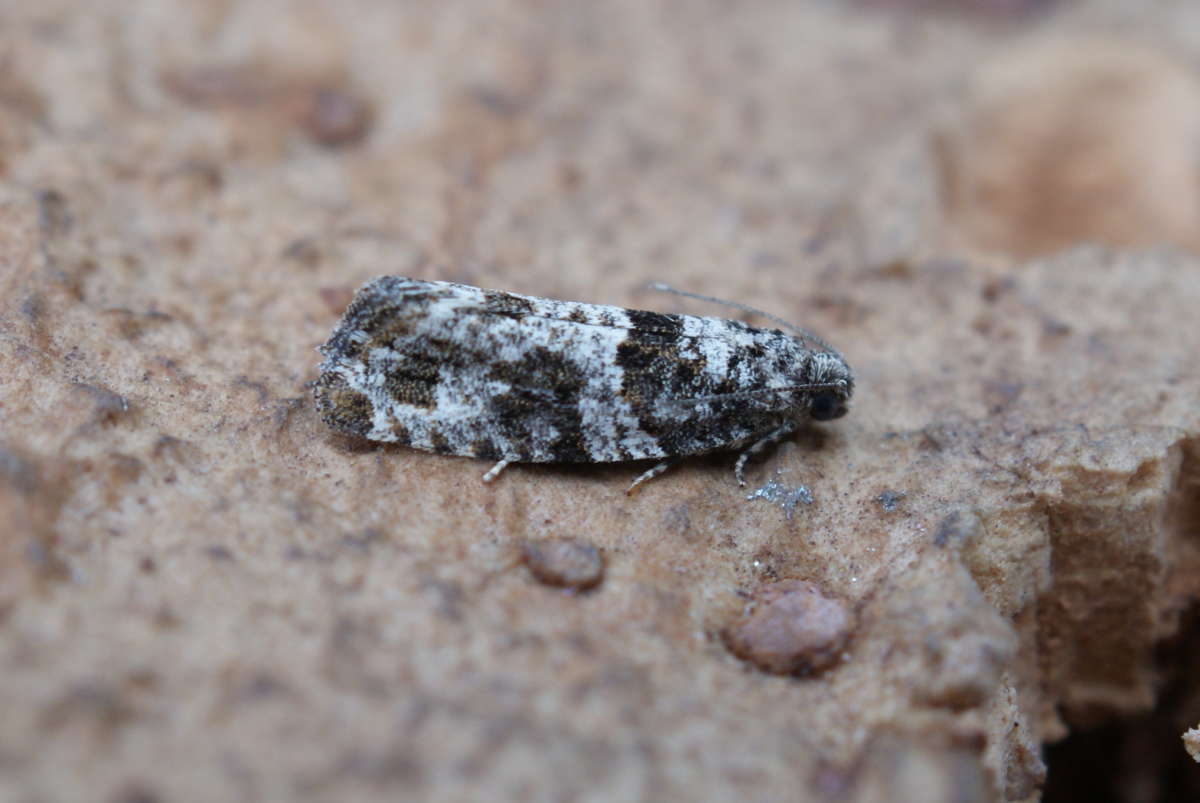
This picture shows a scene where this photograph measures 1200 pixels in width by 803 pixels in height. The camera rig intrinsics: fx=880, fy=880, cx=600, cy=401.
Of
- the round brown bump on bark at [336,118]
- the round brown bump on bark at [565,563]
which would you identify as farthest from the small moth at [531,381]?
the round brown bump on bark at [336,118]

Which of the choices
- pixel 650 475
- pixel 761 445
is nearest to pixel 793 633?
pixel 650 475

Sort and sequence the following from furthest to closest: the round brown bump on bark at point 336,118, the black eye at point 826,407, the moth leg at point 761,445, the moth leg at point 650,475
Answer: the round brown bump on bark at point 336,118 < the black eye at point 826,407 < the moth leg at point 761,445 < the moth leg at point 650,475

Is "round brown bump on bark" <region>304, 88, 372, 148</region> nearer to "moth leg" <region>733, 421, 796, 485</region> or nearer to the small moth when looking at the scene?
the small moth

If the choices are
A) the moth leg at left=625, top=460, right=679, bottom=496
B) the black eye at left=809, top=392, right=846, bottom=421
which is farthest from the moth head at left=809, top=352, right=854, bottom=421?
the moth leg at left=625, top=460, right=679, bottom=496

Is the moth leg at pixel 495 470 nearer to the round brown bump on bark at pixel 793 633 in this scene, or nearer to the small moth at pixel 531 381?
the small moth at pixel 531 381

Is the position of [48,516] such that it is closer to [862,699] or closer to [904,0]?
[862,699]

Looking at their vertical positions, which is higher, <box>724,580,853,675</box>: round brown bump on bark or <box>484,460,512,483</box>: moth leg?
<box>484,460,512,483</box>: moth leg

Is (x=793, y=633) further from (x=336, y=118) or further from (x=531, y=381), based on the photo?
(x=336, y=118)

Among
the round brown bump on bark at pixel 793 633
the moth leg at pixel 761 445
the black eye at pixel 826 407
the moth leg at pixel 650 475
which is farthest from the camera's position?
the black eye at pixel 826 407

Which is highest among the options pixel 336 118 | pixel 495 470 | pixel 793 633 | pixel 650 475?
pixel 336 118
